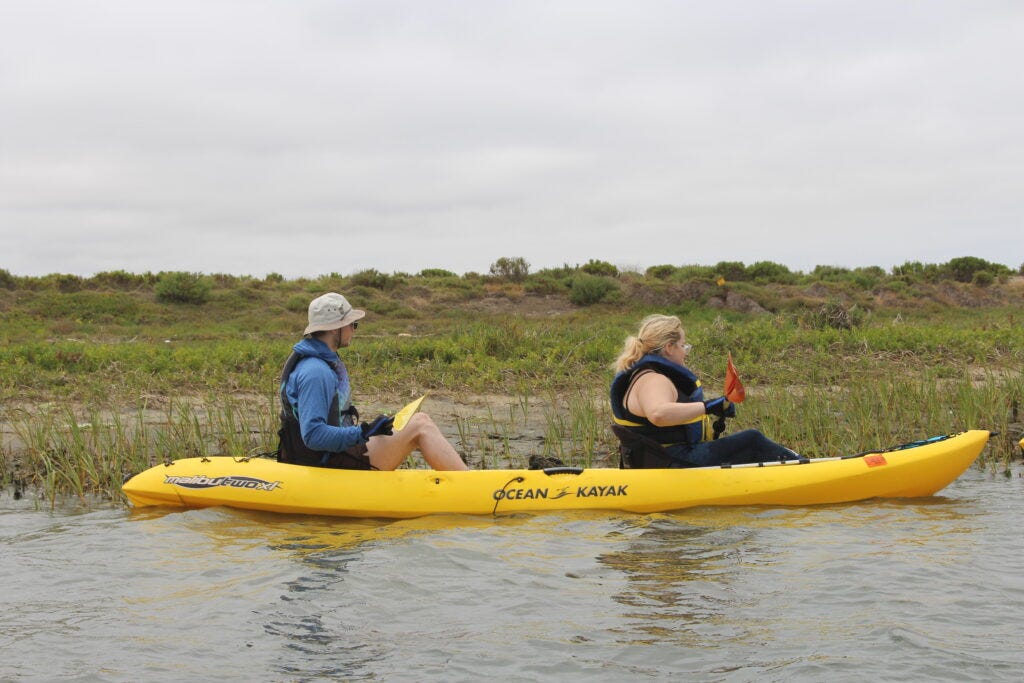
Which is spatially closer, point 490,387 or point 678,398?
point 678,398

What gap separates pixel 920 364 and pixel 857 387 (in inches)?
126

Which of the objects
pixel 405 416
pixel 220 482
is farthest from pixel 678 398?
pixel 220 482

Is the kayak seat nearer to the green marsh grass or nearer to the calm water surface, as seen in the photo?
the calm water surface

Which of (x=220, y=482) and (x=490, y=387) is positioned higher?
(x=490, y=387)

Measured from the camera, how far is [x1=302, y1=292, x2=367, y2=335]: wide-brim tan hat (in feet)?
21.8

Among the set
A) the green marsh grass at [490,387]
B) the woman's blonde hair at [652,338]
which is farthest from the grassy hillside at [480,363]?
the woman's blonde hair at [652,338]

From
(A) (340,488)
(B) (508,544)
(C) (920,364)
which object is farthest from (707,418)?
(C) (920,364)

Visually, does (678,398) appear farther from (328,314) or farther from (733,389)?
(328,314)

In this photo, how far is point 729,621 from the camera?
4.79m

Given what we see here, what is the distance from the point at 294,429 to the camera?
23.0 feet

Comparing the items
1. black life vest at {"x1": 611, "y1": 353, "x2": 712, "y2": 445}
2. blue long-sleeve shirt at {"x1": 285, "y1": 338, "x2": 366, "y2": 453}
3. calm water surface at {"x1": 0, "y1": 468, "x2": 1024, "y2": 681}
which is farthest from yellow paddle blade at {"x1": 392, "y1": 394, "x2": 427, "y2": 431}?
black life vest at {"x1": 611, "y1": 353, "x2": 712, "y2": 445}

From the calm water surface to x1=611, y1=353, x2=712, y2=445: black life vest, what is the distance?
582 mm

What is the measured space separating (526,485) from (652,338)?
1.32 m

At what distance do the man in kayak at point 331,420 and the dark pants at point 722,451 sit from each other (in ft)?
5.05
